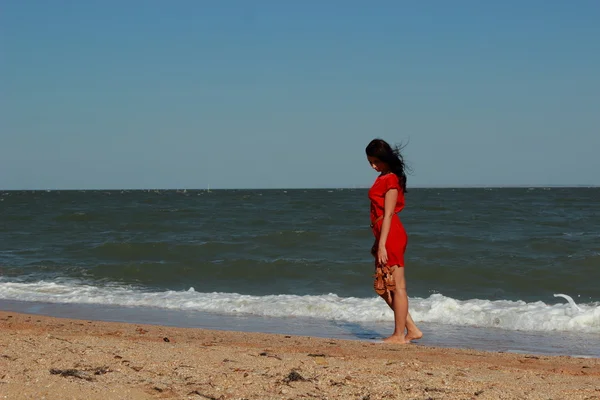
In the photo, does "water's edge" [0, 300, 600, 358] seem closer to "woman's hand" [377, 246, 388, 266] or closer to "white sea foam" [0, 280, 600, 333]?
"white sea foam" [0, 280, 600, 333]

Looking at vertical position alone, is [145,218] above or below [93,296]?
above

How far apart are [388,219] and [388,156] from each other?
0.51 metres

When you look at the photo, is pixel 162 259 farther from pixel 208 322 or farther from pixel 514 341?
pixel 514 341

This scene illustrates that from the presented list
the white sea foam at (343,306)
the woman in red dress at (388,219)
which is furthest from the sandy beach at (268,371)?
the white sea foam at (343,306)

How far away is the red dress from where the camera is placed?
5812 millimetres

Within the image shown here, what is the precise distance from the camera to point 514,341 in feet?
23.4

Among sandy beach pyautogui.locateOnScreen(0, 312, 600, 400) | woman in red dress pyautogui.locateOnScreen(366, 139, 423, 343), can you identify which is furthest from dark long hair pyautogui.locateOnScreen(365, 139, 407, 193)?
sandy beach pyautogui.locateOnScreen(0, 312, 600, 400)

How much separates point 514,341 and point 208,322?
342 cm

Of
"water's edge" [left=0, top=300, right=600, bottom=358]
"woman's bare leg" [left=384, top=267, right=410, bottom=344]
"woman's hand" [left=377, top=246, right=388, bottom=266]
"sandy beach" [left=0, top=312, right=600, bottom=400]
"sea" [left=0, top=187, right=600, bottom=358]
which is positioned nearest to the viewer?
"sandy beach" [left=0, top=312, right=600, bottom=400]

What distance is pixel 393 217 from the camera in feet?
19.5

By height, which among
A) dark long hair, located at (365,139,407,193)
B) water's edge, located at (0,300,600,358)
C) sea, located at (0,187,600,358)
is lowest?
water's edge, located at (0,300,600,358)

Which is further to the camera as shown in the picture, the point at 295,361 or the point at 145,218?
the point at 145,218

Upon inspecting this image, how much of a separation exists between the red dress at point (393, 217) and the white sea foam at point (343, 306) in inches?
A: 107

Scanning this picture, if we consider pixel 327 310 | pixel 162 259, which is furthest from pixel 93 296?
pixel 162 259
